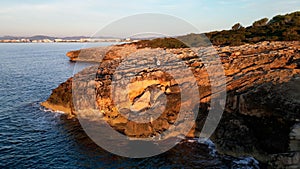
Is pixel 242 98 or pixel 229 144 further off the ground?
pixel 242 98

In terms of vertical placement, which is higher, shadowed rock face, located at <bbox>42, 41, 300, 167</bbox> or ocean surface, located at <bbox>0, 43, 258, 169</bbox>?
shadowed rock face, located at <bbox>42, 41, 300, 167</bbox>

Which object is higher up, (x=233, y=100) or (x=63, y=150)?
(x=233, y=100)

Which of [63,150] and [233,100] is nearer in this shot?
[63,150]

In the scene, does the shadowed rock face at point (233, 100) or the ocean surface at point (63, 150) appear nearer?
the ocean surface at point (63, 150)

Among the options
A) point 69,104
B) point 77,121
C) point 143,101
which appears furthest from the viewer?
point 69,104

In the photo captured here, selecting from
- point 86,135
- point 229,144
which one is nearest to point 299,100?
point 229,144

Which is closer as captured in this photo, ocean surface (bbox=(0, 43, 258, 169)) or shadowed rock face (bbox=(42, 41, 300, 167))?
ocean surface (bbox=(0, 43, 258, 169))

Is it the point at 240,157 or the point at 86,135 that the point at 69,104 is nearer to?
the point at 86,135

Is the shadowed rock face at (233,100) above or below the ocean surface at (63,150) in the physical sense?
above
